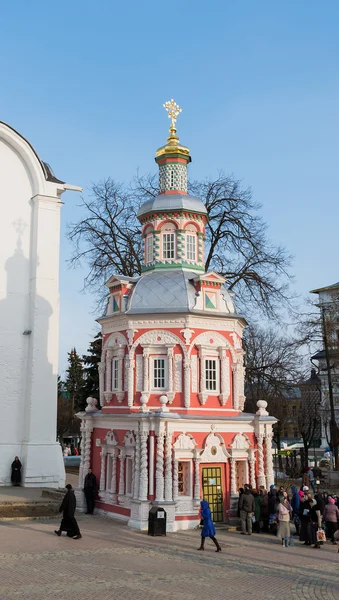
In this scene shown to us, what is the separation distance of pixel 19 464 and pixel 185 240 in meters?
11.5

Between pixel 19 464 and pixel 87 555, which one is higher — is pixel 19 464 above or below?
above

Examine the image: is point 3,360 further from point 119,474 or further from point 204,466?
point 204,466

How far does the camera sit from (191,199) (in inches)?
902

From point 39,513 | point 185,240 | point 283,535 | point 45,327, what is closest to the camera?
point 283,535

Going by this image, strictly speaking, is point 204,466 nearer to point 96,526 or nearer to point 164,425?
point 164,425

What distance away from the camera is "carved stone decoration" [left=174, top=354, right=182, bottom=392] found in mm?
19812

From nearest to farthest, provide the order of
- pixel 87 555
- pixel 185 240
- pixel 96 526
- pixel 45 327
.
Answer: pixel 87 555
pixel 96 526
pixel 185 240
pixel 45 327

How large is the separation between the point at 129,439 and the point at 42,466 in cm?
769

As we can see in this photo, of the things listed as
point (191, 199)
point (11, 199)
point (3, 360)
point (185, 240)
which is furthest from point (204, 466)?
point (11, 199)

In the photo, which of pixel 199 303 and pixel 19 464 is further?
pixel 19 464

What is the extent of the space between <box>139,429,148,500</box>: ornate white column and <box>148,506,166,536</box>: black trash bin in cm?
85

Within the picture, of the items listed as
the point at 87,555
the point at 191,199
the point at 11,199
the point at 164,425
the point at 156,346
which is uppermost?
the point at 11,199

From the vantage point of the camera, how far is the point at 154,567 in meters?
13.4

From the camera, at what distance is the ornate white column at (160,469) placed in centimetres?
1800
